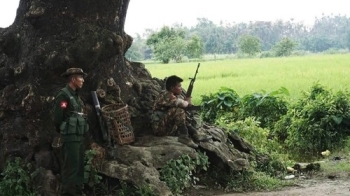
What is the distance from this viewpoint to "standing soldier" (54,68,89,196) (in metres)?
5.32

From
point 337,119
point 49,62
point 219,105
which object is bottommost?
point 337,119

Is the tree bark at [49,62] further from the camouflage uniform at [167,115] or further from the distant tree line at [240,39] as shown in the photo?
the distant tree line at [240,39]

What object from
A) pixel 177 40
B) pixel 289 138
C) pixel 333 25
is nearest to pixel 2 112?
pixel 289 138

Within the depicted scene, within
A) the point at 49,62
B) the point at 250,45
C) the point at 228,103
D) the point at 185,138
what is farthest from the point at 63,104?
the point at 250,45

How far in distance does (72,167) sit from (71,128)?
460mm

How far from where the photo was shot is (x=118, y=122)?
20.6 feet

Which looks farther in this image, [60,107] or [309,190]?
[309,190]

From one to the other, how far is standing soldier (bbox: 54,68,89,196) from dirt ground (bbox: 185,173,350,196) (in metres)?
1.58

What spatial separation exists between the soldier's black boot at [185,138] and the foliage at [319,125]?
4687mm

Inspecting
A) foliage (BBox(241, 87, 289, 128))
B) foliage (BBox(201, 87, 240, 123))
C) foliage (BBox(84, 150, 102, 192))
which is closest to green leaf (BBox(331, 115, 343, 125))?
foliage (BBox(241, 87, 289, 128))

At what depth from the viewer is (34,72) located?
646 centimetres

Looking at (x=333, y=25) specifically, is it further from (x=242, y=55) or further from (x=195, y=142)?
(x=195, y=142)

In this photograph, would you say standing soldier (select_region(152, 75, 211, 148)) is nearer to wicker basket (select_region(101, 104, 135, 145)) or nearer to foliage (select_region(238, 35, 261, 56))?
wicker basket (select_region(101, 104, 135, 145))

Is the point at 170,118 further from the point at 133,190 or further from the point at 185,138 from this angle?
the point at 133,190
